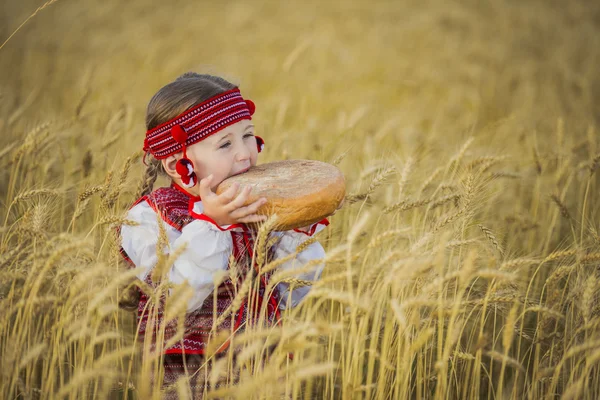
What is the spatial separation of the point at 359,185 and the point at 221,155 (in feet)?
3.33

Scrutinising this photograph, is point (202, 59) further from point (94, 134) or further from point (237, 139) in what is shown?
point (237, 139)

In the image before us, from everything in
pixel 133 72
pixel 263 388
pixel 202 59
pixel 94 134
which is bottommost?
pixel 263 388

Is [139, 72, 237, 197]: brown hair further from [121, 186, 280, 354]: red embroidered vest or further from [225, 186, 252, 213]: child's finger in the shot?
[225, 186, 252, 213]: child's finger

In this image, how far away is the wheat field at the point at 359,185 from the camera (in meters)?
1.84

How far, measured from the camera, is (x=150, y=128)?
237 centimetres

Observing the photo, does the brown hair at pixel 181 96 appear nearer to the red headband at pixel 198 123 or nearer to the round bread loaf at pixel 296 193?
the red headband at pixel 198 123

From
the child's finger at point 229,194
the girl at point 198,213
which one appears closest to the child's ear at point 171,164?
the girl at point 198,213

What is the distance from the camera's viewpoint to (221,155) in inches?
86.4

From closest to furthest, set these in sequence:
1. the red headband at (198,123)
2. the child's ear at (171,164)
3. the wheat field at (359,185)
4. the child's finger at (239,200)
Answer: the wheat field at (359,185) < the child's finger at (239,200) < the red headband at (198,123) < the child's ear at (171,164)

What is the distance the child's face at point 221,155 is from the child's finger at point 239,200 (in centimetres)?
23

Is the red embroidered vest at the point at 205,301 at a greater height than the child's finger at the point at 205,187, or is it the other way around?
the child's finger at the point at 205,187

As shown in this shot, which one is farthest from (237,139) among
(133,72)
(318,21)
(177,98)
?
(318,21)

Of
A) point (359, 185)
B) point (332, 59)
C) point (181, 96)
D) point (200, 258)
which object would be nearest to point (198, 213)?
point (200, 258)

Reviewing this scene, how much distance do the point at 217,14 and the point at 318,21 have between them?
2443 mm
